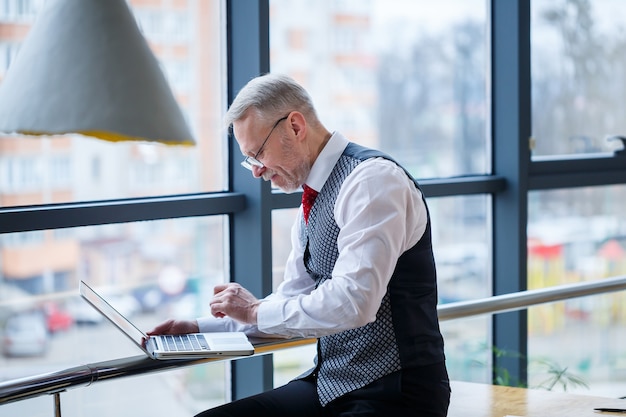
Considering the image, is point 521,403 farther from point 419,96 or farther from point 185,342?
point 419,96

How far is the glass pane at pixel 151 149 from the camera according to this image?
9.86 ft

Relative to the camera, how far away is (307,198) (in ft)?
7.61

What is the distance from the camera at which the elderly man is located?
2033 mm

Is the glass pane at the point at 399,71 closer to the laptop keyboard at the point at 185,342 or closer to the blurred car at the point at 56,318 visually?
the blurred car at the point at 56,318

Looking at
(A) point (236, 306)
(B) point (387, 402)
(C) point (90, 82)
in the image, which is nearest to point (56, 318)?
(A) point (236, 306)

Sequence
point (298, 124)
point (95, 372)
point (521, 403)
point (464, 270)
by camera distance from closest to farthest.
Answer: point (95, 372), point (298, 124), point (521, 403), point (464, 270)

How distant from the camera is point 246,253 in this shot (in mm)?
3498

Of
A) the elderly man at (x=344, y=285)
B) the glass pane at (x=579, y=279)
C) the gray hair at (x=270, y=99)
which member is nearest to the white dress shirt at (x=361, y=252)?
the elderly man at (x=344, y=285)

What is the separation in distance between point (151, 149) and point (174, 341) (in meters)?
1.34

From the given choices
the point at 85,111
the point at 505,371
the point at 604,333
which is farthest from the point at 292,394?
the point at 604,333

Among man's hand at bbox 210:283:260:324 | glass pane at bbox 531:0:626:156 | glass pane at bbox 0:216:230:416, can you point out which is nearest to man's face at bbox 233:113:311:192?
man's hand at bbox 210:283:260:324

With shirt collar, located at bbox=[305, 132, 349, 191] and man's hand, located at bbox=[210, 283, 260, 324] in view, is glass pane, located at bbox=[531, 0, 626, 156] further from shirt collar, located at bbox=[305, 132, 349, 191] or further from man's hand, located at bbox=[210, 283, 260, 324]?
man's hand, located at bbox=[210, 283, 260, 324]

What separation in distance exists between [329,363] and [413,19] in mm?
2346

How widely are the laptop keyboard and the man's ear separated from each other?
21.6 inches
